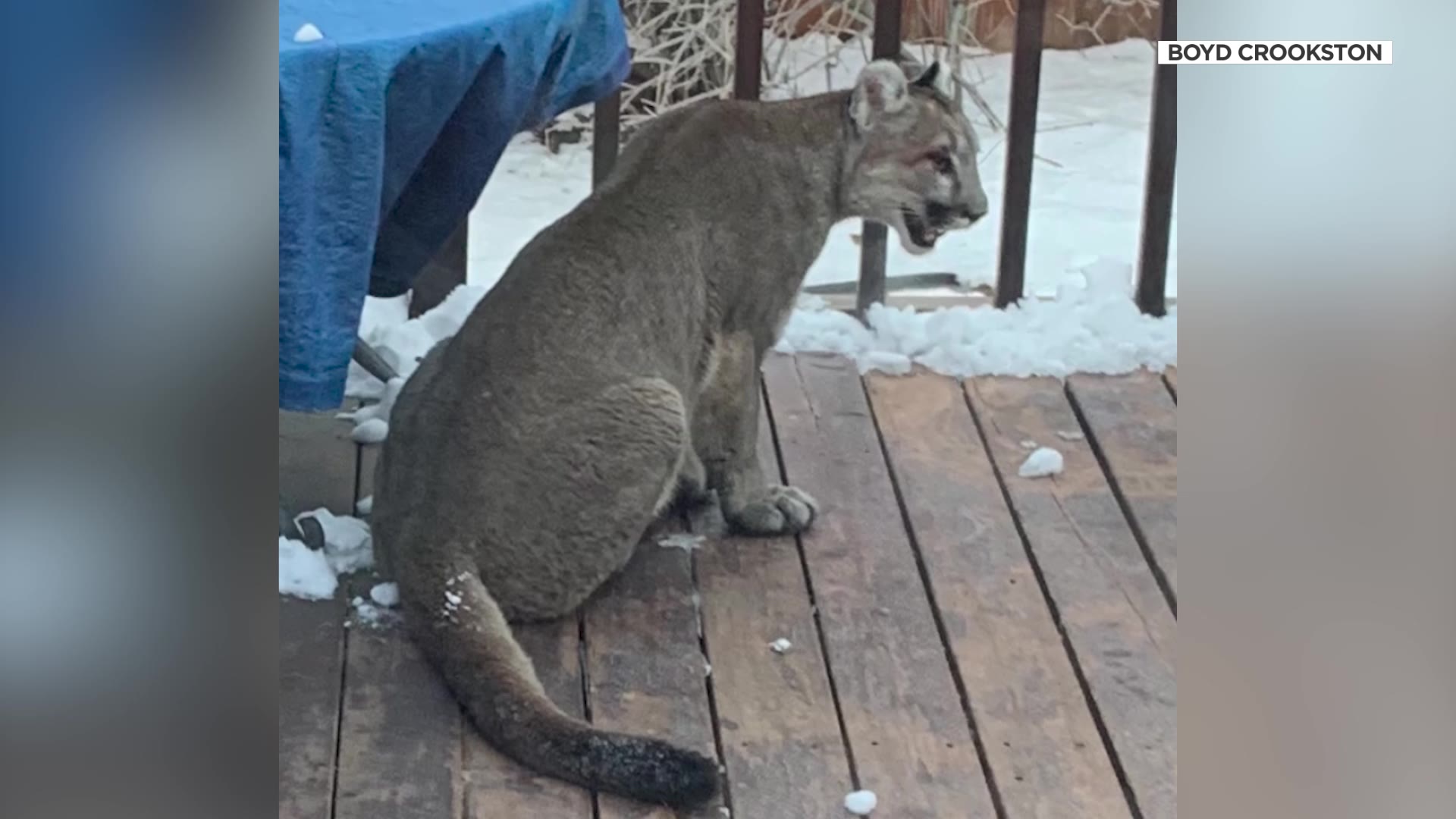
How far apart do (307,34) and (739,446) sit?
1.48 m

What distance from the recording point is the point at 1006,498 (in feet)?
14.5

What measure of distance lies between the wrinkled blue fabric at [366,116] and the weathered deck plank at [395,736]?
1.88 ft

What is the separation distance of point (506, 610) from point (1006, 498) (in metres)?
1.32

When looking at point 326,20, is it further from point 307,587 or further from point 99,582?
point 99,582

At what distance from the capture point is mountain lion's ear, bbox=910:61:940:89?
4.38 m

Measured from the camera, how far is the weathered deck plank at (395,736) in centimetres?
320

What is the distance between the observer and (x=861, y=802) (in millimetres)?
3227

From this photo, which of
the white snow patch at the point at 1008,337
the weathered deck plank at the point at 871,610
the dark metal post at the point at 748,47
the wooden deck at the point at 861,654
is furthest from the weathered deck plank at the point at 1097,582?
the dark metal post at the point at 748,47

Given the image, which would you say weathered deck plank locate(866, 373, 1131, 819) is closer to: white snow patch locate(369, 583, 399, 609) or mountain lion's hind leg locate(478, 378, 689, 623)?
mountain lion's hind leg locate(478, 378, 689, 623)

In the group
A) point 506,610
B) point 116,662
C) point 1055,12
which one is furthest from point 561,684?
point 1055,12

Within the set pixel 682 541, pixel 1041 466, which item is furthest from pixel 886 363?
pixel 682 541

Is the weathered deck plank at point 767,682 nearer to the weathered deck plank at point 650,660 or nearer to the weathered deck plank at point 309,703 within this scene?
the weathered deck plank at point 650,660

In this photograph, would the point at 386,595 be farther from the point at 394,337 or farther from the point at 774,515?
the point at 394,337

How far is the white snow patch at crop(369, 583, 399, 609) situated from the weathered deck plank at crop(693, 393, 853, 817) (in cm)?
63
